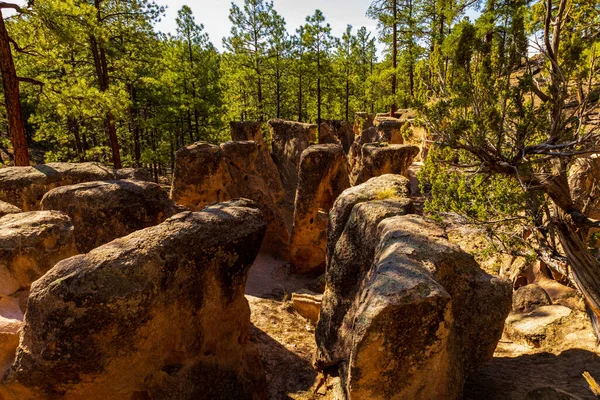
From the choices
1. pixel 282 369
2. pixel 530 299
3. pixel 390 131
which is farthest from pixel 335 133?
pixel 282 369

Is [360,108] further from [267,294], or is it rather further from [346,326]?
[346,326]

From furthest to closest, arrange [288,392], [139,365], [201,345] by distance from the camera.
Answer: [288,392]
[201,345]
[139,365]

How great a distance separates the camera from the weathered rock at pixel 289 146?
2014 cm

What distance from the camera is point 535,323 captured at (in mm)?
7414

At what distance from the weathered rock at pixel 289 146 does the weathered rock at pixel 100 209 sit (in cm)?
1260

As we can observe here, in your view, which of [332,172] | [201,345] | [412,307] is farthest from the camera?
[332,172]

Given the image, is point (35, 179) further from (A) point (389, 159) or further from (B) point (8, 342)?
(A) point (389, 159)

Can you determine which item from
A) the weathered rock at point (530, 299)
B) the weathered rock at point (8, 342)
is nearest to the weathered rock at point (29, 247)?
the weathered rock at point (8, 342)

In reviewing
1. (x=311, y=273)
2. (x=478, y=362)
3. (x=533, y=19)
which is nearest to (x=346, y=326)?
(x=478, y=362)

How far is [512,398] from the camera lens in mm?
4910

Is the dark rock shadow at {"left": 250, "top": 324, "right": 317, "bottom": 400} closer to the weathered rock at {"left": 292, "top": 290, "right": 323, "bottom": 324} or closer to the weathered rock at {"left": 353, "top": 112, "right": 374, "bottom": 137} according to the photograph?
the weathered rock at {"left": 292, "top": 290, "right": 323, "bottom": 324}

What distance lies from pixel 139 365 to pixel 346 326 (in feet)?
10.3

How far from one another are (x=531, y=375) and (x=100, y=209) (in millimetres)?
8382

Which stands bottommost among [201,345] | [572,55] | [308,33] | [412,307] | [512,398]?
[512,398]
